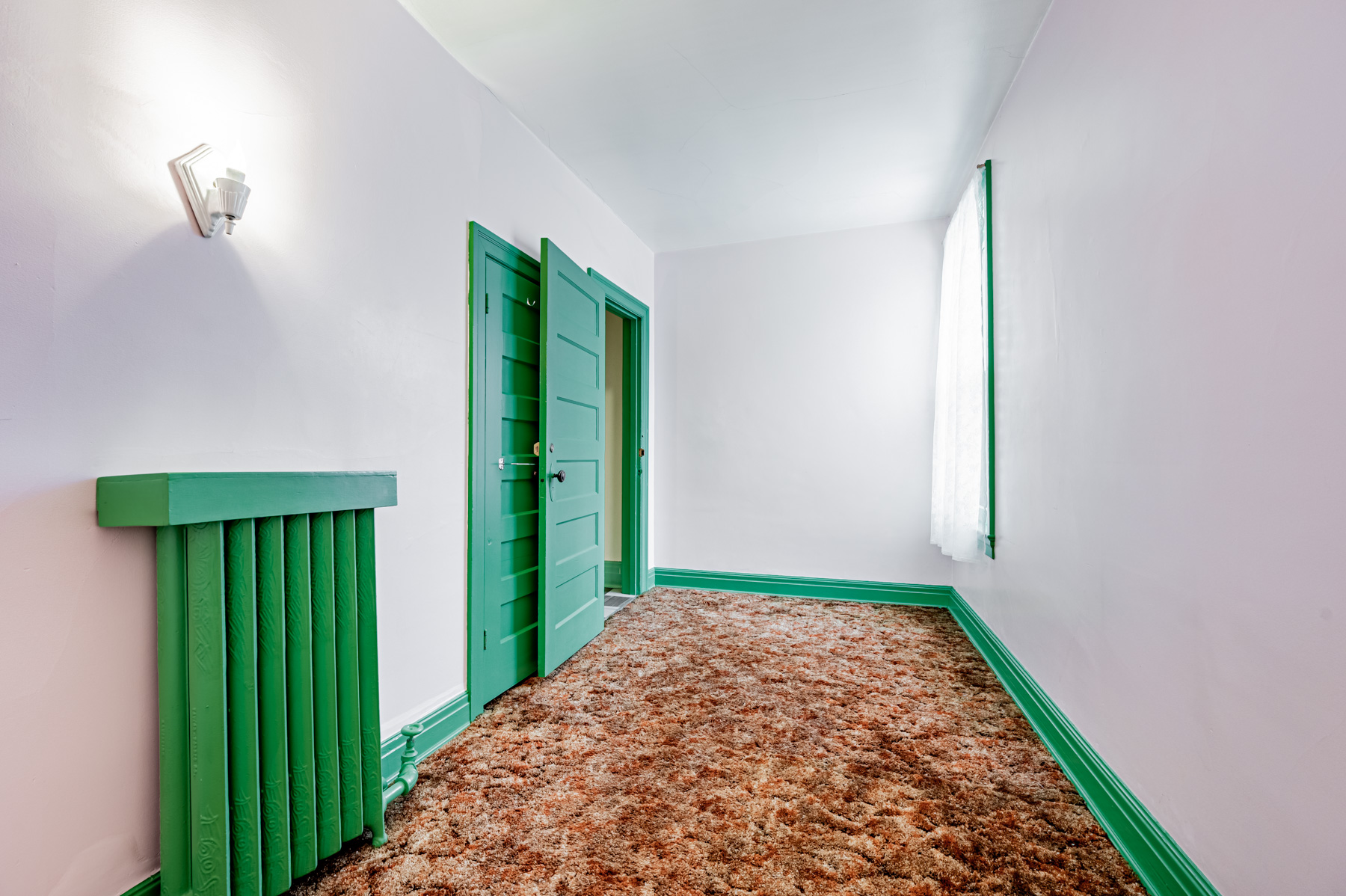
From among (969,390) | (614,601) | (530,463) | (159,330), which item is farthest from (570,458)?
(969,390)

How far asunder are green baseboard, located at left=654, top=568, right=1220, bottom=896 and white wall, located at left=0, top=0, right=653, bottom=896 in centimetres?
211

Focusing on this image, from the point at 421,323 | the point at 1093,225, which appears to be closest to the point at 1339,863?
the point at 1093,225

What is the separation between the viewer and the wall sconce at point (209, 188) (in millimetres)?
1367

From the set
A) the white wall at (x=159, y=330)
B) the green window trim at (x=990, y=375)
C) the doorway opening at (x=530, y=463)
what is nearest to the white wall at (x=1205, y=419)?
the green window trim at (x=990, y=375)

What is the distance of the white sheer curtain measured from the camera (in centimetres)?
299

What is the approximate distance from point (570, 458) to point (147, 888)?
210 centimetres

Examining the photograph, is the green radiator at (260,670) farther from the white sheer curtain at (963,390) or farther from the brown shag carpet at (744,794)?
the white sheer curtain at (963,390)

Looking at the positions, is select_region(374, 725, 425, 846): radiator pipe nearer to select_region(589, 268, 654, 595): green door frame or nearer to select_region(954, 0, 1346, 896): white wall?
select_region(954, 0, 1346, 896): white wall

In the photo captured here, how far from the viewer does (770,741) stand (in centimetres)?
218

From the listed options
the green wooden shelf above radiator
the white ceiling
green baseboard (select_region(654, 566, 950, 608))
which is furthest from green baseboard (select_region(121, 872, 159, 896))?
green baseboard (select_region(654, 566, 950, 608))

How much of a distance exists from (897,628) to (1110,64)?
2.84 m

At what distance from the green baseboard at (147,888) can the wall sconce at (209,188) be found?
1.42m

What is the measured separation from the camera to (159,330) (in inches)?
52.6

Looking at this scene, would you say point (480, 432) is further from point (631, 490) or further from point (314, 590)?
point (631, 490)
